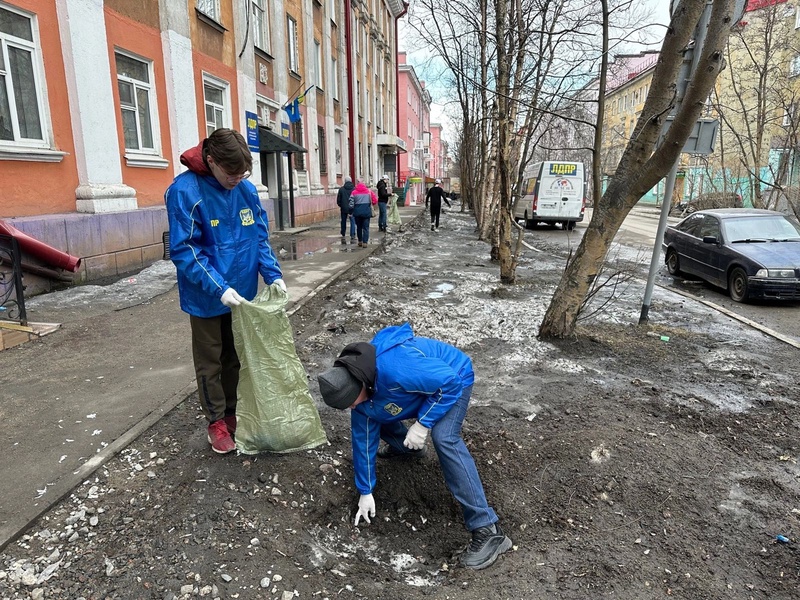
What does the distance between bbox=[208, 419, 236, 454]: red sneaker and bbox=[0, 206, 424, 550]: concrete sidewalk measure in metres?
0.41

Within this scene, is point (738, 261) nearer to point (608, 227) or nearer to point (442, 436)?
point (608, 227)

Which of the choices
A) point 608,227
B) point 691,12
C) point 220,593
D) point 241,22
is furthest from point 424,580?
point 241,22

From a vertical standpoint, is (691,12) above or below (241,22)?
below

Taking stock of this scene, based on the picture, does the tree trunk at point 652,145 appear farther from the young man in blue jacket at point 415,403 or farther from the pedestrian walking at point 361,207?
the pedestrian walking at point 361,207

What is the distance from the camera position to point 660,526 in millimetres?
2689

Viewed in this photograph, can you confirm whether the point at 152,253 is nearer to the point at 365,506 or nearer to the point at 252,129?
the point at 252,129

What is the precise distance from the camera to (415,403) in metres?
2.54

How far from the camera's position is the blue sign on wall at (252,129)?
13031 millimetres

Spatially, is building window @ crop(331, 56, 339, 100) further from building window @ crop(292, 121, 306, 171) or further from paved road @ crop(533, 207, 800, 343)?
paved road @ crop(533, 207, 800, 343)

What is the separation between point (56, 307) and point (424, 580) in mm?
5722

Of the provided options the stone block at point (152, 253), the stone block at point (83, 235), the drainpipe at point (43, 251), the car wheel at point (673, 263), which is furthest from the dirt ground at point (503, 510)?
the car wheel at point (673, 263)

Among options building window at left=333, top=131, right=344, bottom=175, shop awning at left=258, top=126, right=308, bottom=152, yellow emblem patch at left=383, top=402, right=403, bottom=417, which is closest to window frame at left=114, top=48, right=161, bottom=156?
shop awning at left=258, top=126, right=308, bottom=152

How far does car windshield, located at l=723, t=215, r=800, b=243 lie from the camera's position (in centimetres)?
874

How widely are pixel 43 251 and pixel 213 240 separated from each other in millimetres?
5030
